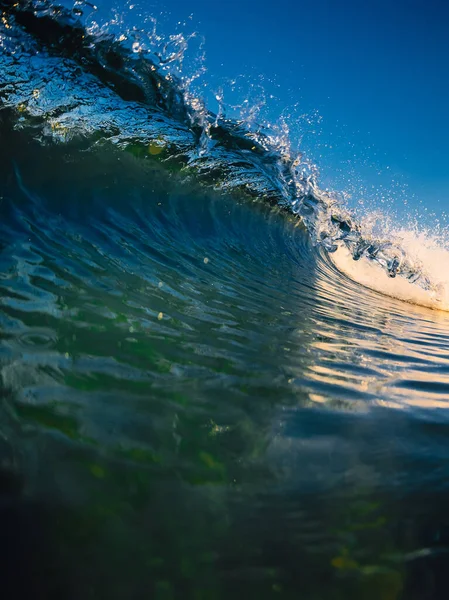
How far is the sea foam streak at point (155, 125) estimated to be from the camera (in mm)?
4723

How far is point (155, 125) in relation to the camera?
5.84m

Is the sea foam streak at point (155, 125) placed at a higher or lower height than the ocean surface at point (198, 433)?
higher

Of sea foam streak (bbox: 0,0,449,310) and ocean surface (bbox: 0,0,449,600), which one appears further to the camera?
sea foam streak (bbox: 0,0,449,310)

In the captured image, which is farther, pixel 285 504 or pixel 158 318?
pixel 158 318

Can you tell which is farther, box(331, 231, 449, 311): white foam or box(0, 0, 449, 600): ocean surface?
box(331, 231, 449, 311): white foam

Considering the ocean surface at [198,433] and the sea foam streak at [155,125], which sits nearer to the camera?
the ocean surface at [198,433]

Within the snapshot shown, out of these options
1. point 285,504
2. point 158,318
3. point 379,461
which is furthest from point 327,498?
point 158,318

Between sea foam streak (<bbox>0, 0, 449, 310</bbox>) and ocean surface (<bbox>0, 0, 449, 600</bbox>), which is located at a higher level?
sea foam streak (<bbox>0, 0, 449, 310</bbox>)

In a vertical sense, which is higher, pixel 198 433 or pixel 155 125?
pixel 155 125

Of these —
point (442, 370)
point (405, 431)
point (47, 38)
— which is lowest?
point (405, 431)

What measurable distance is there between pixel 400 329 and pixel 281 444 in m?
2.50

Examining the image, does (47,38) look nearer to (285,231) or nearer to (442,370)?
(285,231)

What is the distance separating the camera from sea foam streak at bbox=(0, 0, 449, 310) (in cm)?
472

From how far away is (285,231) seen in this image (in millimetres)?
7707
